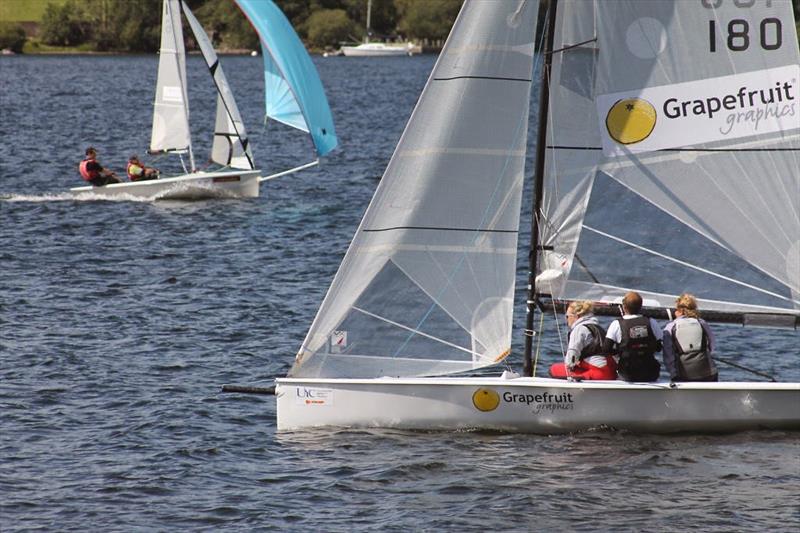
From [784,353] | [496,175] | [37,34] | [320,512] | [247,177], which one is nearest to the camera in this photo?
[320,512]

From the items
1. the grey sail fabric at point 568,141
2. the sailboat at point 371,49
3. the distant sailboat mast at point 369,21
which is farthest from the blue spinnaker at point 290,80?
the distant sailboat mast at point 369,21

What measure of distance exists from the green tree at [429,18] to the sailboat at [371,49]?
2.41 metres

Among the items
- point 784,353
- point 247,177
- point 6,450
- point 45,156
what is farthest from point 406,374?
point 45,156

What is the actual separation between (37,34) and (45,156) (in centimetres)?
11539

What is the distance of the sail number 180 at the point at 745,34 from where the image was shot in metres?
14.7

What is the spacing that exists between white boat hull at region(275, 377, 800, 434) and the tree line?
132681 millimetres

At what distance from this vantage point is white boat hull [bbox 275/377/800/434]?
15.1m

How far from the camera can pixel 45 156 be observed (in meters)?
47.7

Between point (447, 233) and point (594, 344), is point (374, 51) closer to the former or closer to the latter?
point (447, 233)

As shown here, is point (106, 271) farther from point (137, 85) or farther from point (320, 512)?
point (137, 85)

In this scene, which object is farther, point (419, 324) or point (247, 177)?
point (247, 177)

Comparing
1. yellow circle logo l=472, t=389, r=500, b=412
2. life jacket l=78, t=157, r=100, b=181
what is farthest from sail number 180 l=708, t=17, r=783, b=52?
life jacket l=78, t=157, r=100, b=181

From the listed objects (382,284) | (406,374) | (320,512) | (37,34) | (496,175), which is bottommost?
(320,512)

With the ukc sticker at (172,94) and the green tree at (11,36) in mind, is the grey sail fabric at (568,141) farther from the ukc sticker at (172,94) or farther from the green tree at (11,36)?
the green tree at (11,36)
